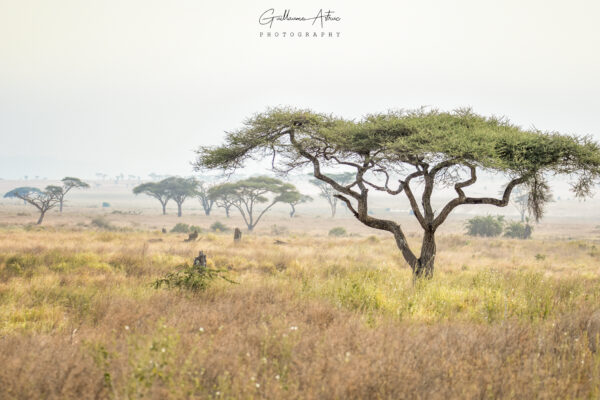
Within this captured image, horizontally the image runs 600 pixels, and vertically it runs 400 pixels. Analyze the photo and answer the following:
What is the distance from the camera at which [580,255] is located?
25.8m

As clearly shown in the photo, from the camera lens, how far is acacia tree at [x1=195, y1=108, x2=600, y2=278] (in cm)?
996

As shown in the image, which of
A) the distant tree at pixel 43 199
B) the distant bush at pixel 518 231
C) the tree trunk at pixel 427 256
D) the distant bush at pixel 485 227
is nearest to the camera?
the tree trunk at pixel 427 256

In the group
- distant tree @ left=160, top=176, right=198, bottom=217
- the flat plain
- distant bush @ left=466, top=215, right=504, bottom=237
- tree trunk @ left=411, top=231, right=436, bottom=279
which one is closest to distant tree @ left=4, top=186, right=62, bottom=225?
distant tree @ left=160, top=176, right=198, bottom=217

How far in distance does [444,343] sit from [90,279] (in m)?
9.54

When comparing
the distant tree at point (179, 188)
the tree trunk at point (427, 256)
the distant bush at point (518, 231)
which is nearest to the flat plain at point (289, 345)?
the tree trunk at point (427, 256)

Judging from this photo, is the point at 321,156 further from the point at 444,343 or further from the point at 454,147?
the point at 444,343

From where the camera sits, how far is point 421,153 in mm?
10375

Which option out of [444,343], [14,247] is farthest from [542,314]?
[14,247]

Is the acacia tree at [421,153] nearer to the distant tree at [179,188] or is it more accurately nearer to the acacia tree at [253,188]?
the acacia tree at [253,188]

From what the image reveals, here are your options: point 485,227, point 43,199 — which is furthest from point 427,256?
point 43,199

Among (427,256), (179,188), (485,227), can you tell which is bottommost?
(485,227)

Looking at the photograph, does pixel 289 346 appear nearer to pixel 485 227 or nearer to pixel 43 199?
pixel 485 227

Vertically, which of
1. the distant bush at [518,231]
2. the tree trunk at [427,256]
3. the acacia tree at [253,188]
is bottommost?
the distant bush at [518,231]

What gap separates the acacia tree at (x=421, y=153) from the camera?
9961 millimetres
